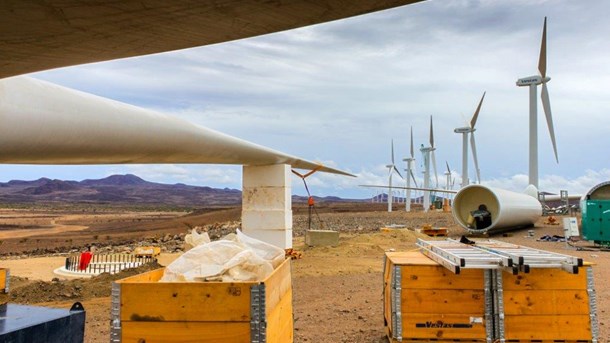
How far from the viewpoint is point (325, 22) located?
202 centimetres

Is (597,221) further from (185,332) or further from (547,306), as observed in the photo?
(185,332)

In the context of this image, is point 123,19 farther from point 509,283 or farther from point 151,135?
point 509,283

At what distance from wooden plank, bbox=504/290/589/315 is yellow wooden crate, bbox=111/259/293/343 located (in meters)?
3.34

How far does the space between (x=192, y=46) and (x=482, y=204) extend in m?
26.8

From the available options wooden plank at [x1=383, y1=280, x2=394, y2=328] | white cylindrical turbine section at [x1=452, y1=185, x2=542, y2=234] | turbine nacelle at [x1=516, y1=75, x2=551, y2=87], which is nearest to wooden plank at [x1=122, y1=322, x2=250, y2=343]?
wooden plank at [x1=383, y1=280, x2=394, y2=328]

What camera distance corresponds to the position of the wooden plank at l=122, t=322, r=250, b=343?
4.34 metres

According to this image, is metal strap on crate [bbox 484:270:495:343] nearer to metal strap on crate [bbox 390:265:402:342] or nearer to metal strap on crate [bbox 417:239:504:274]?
metal strap on crate [bbox 417:239:504:274]

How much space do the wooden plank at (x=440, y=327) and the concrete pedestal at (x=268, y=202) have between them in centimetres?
678

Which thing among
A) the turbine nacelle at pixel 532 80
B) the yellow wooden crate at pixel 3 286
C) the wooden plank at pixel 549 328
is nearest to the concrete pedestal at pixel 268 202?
the wooden plank at pixel 549 328

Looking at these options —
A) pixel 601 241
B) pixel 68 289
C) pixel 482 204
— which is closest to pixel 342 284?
pixel 68 289

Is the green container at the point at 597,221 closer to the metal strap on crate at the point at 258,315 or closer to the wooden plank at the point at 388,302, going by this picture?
the wooden plank at the point at 388,302

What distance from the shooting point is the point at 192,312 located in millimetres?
4398

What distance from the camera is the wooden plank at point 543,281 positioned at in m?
6.37

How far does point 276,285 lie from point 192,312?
877mm
